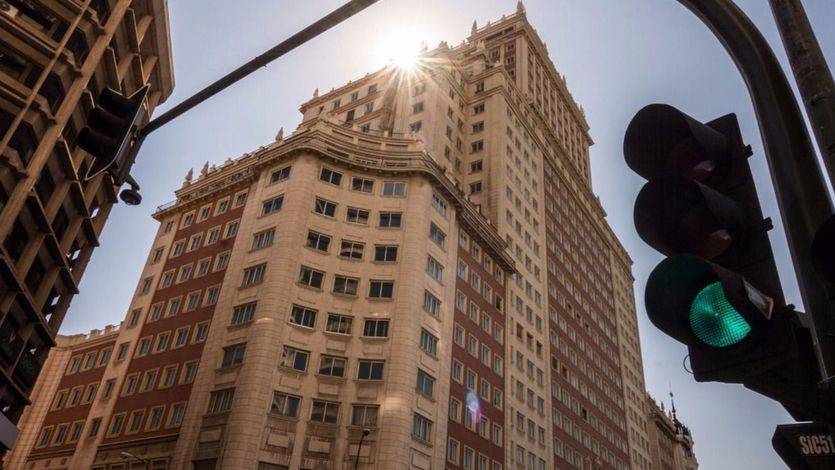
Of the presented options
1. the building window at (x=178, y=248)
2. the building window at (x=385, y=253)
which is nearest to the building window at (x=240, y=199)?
the building window at (x=178, y=248)

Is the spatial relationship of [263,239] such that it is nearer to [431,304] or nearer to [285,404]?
[285,404]

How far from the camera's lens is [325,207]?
161ft

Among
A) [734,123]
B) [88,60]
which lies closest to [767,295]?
[734,123]

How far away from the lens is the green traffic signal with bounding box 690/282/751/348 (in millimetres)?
2537

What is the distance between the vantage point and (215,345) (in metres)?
44.7

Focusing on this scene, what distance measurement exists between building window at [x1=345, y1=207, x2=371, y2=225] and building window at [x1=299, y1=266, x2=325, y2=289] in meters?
5.50

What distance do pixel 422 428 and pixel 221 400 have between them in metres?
14.3

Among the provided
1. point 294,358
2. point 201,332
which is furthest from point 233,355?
point 201,332

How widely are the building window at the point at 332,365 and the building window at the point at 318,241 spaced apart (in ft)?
29.1

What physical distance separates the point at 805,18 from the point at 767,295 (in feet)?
4.92

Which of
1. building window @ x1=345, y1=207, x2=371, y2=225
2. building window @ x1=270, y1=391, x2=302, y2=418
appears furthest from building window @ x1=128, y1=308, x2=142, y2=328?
building window @ x1=345, y1=207, x2=371, y2=225

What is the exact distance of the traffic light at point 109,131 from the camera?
5.61 metres

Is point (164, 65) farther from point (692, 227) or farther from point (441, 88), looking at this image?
point (692, 227)

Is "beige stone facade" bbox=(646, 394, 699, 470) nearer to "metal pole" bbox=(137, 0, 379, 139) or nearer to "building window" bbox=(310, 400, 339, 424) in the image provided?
"building window" bbox=(310, 400, 339, 424)
